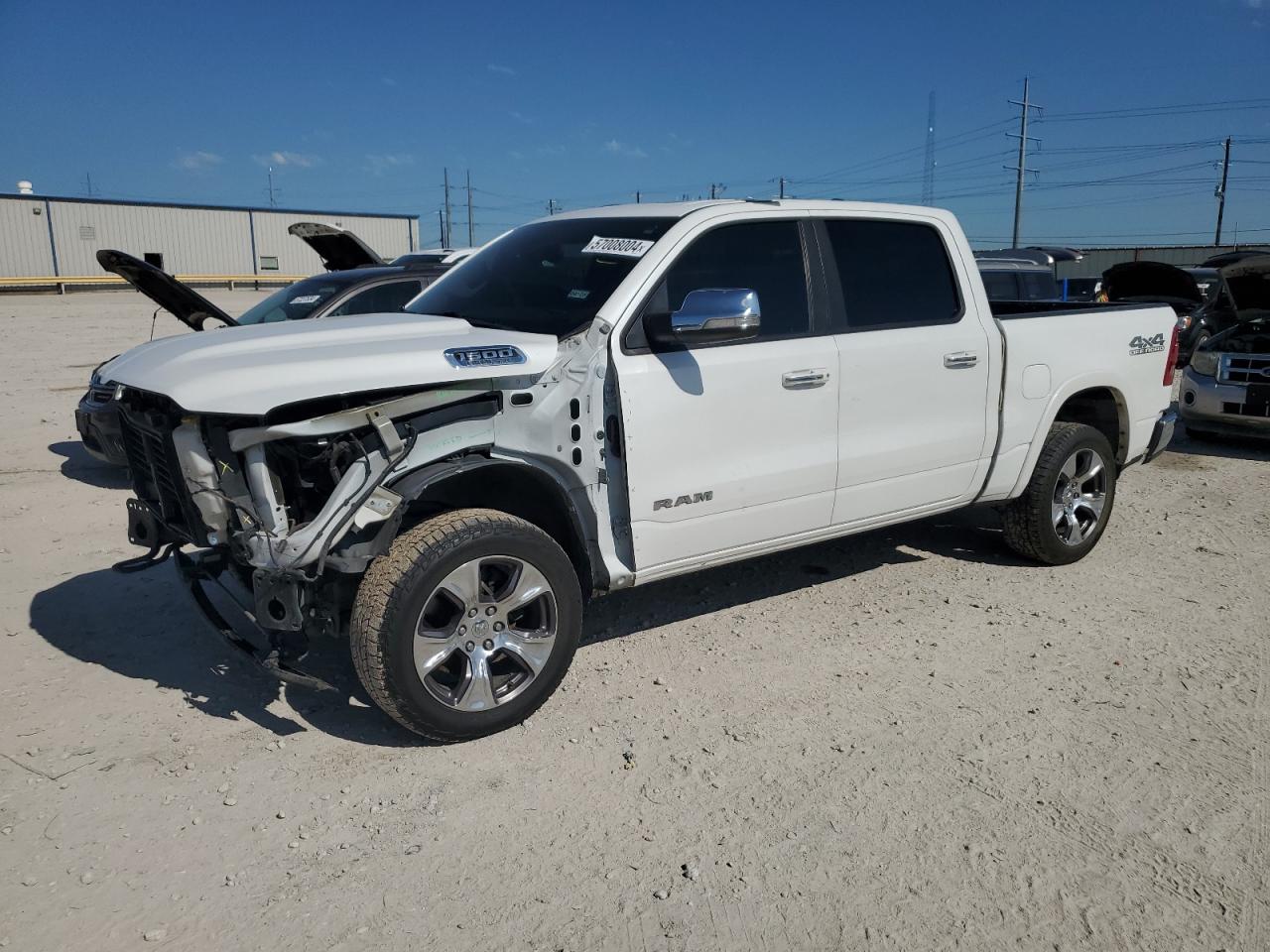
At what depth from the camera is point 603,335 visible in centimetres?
377

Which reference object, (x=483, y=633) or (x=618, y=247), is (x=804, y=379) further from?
(x=483, y=633)

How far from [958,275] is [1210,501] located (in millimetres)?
3852

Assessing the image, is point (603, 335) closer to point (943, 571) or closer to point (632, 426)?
point (632, 426)

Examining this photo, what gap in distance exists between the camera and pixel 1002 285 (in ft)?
41.0

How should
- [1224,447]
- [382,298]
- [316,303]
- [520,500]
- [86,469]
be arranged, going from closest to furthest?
[520,500], [316,303], [382,298], [86,469], [1224,447]

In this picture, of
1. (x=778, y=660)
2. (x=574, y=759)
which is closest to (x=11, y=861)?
(x=574, y=759)

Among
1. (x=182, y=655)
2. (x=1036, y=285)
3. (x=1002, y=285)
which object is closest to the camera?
(x=182, y=655)

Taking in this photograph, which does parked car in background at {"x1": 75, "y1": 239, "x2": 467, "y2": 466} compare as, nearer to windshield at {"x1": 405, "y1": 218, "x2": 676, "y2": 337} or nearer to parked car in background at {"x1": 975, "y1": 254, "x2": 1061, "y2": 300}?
windshield at {"x1": 405, "y1": 218, "x2": 676, "y2": 337}

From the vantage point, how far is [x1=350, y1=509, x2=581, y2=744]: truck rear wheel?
337cm

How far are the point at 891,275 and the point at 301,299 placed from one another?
4911 mm

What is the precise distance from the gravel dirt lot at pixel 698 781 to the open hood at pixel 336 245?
463cm

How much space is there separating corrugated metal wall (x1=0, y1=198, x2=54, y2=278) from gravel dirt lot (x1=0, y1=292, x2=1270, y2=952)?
136 ft

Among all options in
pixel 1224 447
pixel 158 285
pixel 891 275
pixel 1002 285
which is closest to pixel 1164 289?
pixel 1002 285

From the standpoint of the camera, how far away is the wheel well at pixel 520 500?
374cm
